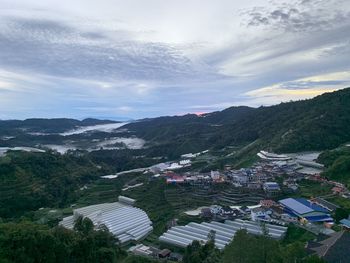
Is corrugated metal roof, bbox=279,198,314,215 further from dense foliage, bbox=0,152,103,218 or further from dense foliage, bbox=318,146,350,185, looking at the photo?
dense foliage, bbox=0,152,103,218

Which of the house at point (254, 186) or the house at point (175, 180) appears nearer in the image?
the house at point (254, 186)

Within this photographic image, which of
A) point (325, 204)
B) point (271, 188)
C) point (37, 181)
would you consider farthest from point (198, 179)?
point (37, 181)

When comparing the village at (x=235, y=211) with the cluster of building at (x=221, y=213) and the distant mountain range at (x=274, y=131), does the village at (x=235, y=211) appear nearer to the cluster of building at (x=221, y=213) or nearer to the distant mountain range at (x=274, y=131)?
the cluster of building at (x=221, y=213)

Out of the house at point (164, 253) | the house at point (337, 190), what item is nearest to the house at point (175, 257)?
the house at point (164, 253)

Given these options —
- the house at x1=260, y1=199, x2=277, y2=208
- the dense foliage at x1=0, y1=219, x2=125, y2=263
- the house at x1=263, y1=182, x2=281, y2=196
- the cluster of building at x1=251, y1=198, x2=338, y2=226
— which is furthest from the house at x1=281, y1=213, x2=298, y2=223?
the dense foliage at x1=0, y1=219, x2=125, y2=263

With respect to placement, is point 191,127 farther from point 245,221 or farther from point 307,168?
point 245,221

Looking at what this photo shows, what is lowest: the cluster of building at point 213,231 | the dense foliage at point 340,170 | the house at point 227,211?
the cluster of building at point 213,231
